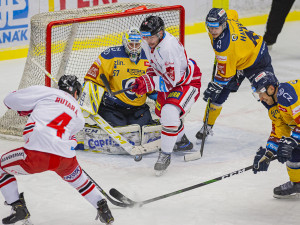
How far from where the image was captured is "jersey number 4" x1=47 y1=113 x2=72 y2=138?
317cm

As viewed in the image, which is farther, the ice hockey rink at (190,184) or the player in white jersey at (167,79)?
the player in white jersey at (167,79)

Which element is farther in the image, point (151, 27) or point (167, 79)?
point (167, 79)

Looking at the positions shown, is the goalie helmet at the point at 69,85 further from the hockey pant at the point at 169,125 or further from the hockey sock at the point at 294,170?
the hockey sock at the point at 294,170

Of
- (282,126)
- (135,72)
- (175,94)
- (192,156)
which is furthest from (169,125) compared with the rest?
(282,126)

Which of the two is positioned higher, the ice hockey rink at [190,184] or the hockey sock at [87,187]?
the hockey sock at [87,187]

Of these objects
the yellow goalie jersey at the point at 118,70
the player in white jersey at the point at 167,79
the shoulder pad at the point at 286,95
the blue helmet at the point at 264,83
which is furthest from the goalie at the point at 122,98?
the shoulder pad at the point at 286,95

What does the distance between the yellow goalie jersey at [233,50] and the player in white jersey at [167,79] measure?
0.23m

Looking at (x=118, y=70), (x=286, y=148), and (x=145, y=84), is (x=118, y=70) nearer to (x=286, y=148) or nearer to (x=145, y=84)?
(x=145, y=84)

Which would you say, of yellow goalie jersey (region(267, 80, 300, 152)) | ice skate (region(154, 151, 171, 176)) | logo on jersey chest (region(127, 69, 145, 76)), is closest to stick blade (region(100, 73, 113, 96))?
logo on jersey chest (region(127, 69, 145, 76))

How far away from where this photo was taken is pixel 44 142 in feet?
10.3

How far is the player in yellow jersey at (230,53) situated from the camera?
4508 mm

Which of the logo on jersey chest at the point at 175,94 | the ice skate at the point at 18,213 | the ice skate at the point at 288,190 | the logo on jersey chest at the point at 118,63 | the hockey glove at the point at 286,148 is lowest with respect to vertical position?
the ice skate at the point at 288,190

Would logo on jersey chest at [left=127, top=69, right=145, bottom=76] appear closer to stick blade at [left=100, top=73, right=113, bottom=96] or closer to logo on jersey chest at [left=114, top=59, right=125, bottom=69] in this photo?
logo on jersey chest at [left=114, top=59, right=125, bottom=69]

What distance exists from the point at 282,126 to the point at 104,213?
46.0 inches
